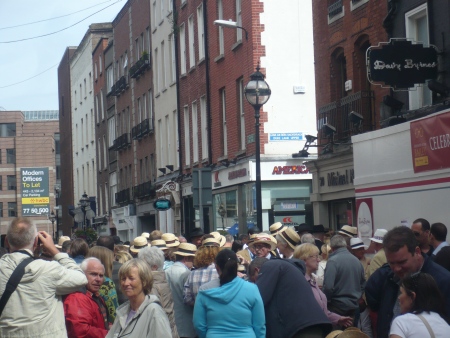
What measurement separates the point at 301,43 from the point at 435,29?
34.5 feet

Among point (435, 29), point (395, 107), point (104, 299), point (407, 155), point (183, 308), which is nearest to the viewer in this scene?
point (104, 299)

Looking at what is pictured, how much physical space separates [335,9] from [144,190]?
23.6 meters

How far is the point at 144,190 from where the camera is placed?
45.4 meters

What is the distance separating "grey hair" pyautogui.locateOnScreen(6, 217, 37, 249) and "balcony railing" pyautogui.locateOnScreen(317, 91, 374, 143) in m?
14.5

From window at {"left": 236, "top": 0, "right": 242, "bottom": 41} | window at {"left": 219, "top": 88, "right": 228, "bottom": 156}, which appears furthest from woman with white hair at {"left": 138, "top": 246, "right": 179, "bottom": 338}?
window at {"left": 219, "top": 88, "right": 228, "bottom": 156}

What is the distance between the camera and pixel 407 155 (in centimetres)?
1285

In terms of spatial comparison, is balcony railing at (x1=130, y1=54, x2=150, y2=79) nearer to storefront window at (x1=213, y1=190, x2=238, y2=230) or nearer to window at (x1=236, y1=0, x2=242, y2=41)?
storefront window at (x1=213, y1=190, x2=238, y2=230)

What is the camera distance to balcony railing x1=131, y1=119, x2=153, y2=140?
4409cm

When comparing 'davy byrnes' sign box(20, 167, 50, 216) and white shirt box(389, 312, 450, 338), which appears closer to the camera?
white shirt box(389, 312, 450, 338)

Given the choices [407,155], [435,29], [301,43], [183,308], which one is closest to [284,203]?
[301,43]

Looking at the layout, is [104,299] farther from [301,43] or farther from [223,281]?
[301,43]

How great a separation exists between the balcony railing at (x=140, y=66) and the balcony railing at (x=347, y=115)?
69.1 ft

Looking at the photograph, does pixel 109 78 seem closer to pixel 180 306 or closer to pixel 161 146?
pixel 161 146

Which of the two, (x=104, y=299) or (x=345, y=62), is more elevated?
(x=345, y=62)
